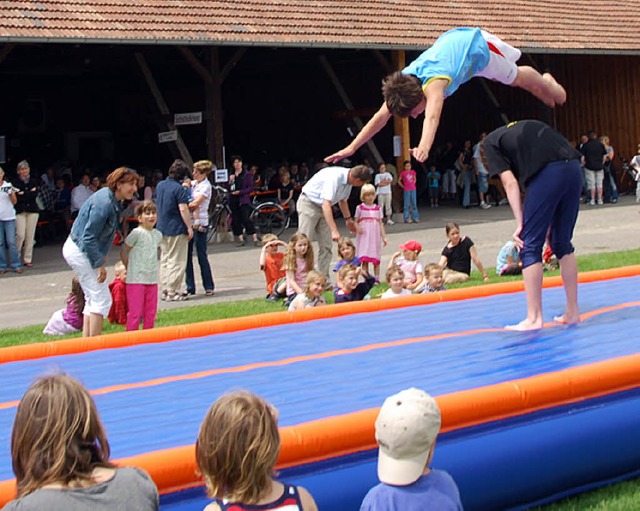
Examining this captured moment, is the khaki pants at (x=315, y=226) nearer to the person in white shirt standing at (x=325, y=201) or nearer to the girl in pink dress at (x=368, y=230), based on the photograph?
the person in white shirt standing at (x=325, y=201)

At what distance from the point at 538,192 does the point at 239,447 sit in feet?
13.0

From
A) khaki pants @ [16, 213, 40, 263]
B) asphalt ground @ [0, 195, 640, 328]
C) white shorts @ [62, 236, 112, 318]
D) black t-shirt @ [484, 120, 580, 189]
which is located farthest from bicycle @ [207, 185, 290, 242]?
black t-shirt @ [484, 120, 580, 189]

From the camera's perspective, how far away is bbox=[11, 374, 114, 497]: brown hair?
287cm

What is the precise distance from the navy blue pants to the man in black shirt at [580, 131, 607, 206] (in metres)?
16.8

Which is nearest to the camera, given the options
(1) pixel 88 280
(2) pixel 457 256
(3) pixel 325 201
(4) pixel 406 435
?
(4) pixel 406 435

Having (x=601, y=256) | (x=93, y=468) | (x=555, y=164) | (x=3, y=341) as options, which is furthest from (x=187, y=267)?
(x=93, y=468)

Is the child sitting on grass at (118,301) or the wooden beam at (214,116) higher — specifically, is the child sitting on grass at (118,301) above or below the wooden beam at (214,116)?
below

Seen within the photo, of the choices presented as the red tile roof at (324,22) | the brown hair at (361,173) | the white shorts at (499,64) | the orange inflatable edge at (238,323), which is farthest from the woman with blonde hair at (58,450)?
the red tile roof at (324,22)

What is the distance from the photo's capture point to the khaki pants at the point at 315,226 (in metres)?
11.7

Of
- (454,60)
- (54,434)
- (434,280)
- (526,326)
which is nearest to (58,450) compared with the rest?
(54,434)

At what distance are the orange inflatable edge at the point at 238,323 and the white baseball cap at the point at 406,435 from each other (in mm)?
3835

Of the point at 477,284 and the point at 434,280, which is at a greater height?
the point at 434,280

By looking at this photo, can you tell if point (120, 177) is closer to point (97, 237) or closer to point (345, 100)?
point (97, 237)

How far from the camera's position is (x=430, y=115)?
21.6 ft
